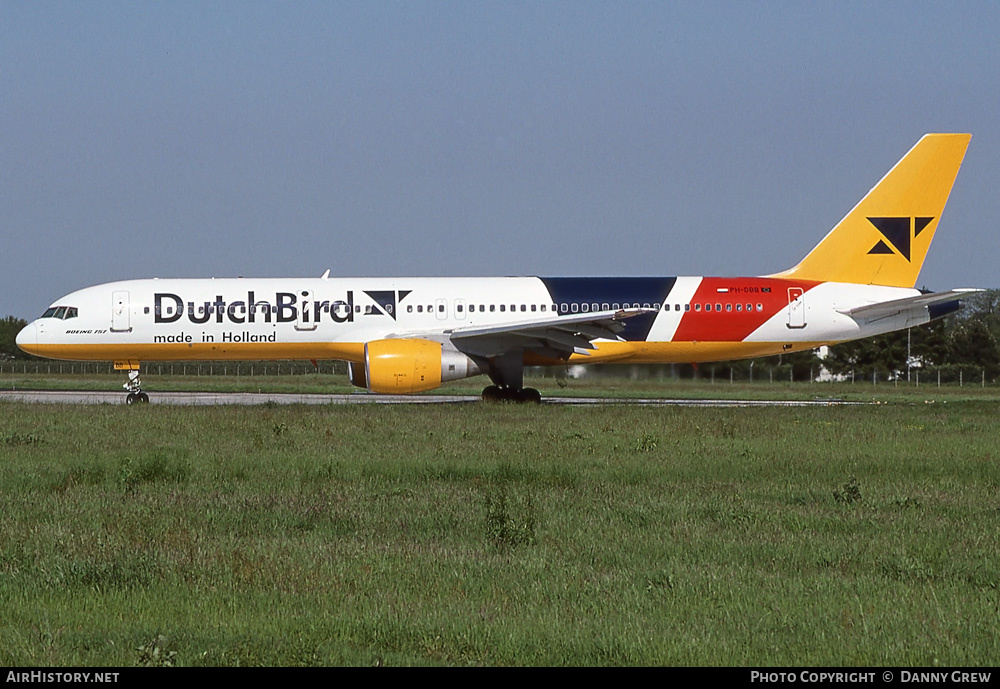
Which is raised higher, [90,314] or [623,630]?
[90,314]

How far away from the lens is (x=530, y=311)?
27.2 metres

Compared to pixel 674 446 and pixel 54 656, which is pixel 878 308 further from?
pixel 54 656

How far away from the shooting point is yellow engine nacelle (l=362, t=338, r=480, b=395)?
2412 cm

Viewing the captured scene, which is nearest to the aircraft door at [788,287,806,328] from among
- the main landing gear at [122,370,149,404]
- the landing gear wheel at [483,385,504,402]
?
the landing gear wheel at [483,385,504,402]

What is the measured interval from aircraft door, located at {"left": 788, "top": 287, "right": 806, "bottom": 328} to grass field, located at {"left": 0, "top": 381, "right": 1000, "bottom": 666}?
37.9 ft

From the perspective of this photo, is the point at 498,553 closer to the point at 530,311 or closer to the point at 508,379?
the point at 508,379

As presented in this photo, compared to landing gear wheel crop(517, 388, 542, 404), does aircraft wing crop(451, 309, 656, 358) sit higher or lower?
higher

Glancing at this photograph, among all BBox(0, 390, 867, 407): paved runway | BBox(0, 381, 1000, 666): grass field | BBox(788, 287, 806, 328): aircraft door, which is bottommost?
BBox(0, 381, 1000, 666): grass field

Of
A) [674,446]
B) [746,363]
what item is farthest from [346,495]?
[746,363]

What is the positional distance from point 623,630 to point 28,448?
11.6 m

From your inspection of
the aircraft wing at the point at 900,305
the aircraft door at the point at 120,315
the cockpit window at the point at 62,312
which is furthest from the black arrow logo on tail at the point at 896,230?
the cockpit window at the point at 62,312

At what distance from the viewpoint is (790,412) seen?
23.0 meters

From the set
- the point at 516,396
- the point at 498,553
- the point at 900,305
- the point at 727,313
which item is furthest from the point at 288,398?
the point at 498,553

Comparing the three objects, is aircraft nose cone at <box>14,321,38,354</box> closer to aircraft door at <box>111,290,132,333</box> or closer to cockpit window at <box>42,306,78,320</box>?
cockpit window at <box>42,306,78,320</box>
